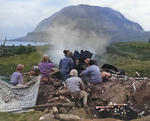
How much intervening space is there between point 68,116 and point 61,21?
67.0ft

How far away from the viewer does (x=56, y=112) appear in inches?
190

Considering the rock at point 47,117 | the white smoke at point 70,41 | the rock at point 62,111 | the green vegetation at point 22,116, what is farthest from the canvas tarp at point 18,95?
the white smoke at point 70,41

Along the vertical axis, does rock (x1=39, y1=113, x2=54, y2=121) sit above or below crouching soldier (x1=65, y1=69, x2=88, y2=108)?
below

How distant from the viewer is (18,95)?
572cm

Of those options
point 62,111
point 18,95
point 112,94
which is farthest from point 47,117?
point 112,94

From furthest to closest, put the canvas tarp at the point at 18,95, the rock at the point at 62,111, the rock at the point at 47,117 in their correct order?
the canvas tarp at the point at 18,95
the rock at the point at 62,111
the rock at the point at 47,117

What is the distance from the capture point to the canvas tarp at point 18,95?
5452mm

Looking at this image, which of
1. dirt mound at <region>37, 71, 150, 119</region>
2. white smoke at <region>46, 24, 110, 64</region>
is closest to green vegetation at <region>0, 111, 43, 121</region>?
dirt mound at <region>37, 71, 150, 119</region>

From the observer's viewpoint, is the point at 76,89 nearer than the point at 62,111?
No

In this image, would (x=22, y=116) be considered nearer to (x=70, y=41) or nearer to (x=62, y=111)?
(x=62, y=111)

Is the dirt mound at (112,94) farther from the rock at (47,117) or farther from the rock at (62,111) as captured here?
the rock at (47,117)

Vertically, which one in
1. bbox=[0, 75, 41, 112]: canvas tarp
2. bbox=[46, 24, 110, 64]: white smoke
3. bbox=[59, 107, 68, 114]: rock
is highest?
bbox=[46, 24, 110, 64]: white smoke

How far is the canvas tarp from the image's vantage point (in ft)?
17.9

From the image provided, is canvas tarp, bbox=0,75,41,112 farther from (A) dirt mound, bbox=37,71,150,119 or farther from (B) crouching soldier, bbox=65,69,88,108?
(B) crouching soldier, bbox=65,69,88,108
